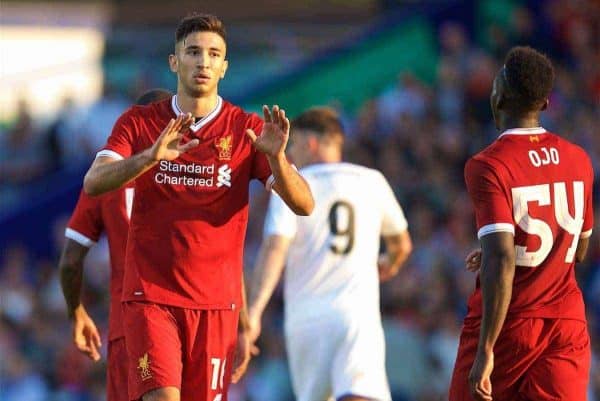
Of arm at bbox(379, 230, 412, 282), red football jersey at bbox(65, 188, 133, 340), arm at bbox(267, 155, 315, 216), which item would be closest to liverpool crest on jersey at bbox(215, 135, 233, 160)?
arm at bbox(267, 155, 315, 216)

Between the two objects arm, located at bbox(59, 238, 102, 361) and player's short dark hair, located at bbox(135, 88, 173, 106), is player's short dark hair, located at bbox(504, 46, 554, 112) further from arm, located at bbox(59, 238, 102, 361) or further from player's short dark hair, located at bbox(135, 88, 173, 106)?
arm, located at bbox(59, 238, 102, 361)

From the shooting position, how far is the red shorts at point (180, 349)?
333 inches

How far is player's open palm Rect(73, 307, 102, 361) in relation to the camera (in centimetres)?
995

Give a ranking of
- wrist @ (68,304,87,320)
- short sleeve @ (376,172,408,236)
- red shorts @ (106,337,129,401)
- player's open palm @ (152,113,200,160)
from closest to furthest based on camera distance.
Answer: player's open palm @ (152,113,200,160) → red shorts @ (106,337,129,401) → wrist @ (68,304,87,320) → short sleeve @ (376,172,408,236)

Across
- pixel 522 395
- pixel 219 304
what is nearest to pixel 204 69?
pixel 219 304

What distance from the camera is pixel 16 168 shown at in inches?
814

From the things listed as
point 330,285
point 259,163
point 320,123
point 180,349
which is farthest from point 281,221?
point 180,349

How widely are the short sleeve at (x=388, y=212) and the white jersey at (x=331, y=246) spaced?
0.31 feet

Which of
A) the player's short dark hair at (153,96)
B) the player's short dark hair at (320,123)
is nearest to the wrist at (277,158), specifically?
the player's short dark hair at (153,96)

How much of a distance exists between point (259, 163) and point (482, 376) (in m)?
1.72

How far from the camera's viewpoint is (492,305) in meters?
8.04

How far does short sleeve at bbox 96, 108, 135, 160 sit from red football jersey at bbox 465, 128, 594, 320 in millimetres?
1800

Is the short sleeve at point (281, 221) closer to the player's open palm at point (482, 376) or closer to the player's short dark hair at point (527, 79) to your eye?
the player's short dark hair at point (527, 79)

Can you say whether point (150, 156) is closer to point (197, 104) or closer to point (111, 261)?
point (197, 104)
